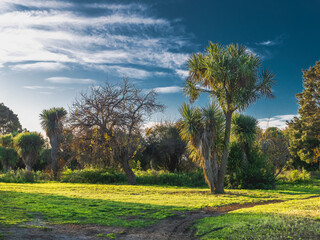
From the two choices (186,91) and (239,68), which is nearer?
(239,68)

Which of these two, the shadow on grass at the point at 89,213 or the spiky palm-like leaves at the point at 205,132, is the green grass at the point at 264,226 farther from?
the spiky palm-like leaves at the point at 205,132

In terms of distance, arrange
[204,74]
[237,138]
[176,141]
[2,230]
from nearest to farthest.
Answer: [2,230] → [204,74] → [237,138] → [176,141]

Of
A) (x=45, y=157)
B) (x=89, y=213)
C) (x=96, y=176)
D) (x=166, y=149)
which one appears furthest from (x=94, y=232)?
(x=45, y=157)

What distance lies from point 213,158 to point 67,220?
10209mm

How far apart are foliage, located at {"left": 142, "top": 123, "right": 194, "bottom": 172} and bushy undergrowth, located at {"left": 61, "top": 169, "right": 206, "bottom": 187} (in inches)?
211

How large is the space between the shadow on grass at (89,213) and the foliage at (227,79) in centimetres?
780

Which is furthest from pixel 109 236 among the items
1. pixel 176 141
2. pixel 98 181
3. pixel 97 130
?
pixel 176 141

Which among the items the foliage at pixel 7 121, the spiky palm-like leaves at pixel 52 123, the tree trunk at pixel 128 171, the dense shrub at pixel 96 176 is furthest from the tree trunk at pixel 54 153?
the foliage at pixel 7 121

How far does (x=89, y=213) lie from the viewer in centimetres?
876

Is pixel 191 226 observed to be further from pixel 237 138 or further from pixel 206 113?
pixel 237 138

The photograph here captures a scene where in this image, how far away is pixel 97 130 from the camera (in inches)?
806

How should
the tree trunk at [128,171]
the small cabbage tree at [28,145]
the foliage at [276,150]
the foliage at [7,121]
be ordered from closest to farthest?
1. the tree trunk at [128,171]
2. the foliage at [276,150]
3. the small cabbage tree at [28,145]
4. the foliage at [7,121]

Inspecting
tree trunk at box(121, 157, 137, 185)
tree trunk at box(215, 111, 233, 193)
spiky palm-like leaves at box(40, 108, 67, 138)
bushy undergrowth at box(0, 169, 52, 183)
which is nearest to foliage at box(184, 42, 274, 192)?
tree trunk at box(215, 111, 233, 193)

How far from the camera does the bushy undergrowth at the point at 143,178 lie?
71.2ft
